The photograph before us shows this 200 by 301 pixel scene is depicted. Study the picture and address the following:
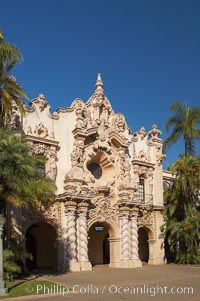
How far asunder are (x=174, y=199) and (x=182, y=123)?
22.1ft

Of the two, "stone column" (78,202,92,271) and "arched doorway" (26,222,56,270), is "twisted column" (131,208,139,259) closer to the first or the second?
"stone column" (78,202,92,271)

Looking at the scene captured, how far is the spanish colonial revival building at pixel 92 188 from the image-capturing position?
93.0 ft

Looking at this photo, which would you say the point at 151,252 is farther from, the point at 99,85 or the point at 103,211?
the point at 99,85

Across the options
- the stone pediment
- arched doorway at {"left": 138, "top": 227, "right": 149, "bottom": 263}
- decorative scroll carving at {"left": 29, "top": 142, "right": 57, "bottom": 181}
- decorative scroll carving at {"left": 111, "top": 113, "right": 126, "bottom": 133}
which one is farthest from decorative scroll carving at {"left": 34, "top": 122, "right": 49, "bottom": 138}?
arched doorway at {"left": 138, "top": 227, "right": 149, "bottom": 263}

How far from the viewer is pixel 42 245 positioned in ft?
106

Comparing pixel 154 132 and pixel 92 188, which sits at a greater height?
pixel 154 132

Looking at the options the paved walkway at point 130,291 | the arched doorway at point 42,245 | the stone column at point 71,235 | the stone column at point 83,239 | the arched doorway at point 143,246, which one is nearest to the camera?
the paved walkway at point 130,291

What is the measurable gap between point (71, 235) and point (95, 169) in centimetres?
707

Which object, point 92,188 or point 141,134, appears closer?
point 92,188

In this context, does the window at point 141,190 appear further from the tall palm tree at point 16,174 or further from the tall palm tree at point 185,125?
the tall palm tree at point 16,174

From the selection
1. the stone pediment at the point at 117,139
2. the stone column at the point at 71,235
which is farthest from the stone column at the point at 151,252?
the stone column at the point at 71,235

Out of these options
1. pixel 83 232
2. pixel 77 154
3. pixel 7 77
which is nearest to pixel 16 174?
pixel 7 77

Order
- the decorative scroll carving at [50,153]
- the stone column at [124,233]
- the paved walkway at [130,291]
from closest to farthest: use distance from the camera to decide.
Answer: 1. the paved walkway at [130,291]
2. the decorative scroll carving at [50,153]
3. the stone column at [124,233]

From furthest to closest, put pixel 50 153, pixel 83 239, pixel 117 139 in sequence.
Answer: pixel 117 139 < pixel 50 153 < pixel 83 239
